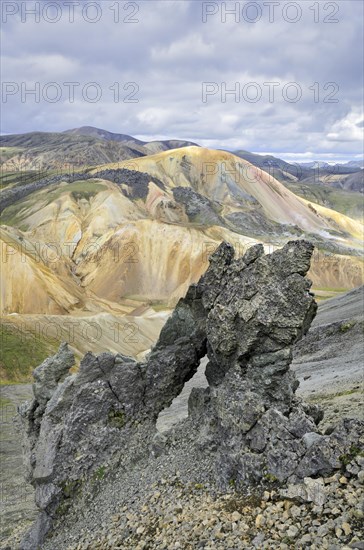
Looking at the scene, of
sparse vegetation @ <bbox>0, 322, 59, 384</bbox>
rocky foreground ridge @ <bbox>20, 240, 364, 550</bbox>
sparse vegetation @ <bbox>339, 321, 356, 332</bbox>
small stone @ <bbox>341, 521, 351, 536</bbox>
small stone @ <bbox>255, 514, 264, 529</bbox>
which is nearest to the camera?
small stone @ <bbox>341, 521, 351, 536</bbox>

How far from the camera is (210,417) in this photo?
75.2 feet

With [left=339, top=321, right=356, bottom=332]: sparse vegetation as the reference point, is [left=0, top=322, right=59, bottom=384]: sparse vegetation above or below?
below

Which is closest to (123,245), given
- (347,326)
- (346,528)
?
(347,326)

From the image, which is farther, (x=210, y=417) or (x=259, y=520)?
(x=210, y=417)

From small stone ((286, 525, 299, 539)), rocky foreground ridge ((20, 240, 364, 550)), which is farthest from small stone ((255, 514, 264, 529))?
small stone ((286, 525, 299, 539))

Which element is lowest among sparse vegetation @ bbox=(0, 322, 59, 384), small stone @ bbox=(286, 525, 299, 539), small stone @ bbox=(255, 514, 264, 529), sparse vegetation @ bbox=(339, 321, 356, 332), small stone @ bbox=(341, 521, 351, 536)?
sparse vegetation @ bbox=(0, 322, 59, 384)

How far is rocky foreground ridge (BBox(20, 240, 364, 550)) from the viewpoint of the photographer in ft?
57.3

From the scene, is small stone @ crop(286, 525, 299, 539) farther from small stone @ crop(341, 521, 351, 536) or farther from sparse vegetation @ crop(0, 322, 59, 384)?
sparse vegetation @ crop(0, 322, 59, 384)

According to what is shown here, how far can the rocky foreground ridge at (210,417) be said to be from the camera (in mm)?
17469

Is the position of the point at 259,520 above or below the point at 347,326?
above

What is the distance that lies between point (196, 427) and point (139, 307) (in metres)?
97.4

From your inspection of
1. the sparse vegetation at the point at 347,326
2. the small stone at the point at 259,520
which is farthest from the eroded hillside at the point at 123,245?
the small stone at the point at 259,520

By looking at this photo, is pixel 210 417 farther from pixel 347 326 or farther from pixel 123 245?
pixel 123 245

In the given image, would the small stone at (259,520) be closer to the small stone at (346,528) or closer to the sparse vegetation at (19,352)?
the small stone at (346,528)
